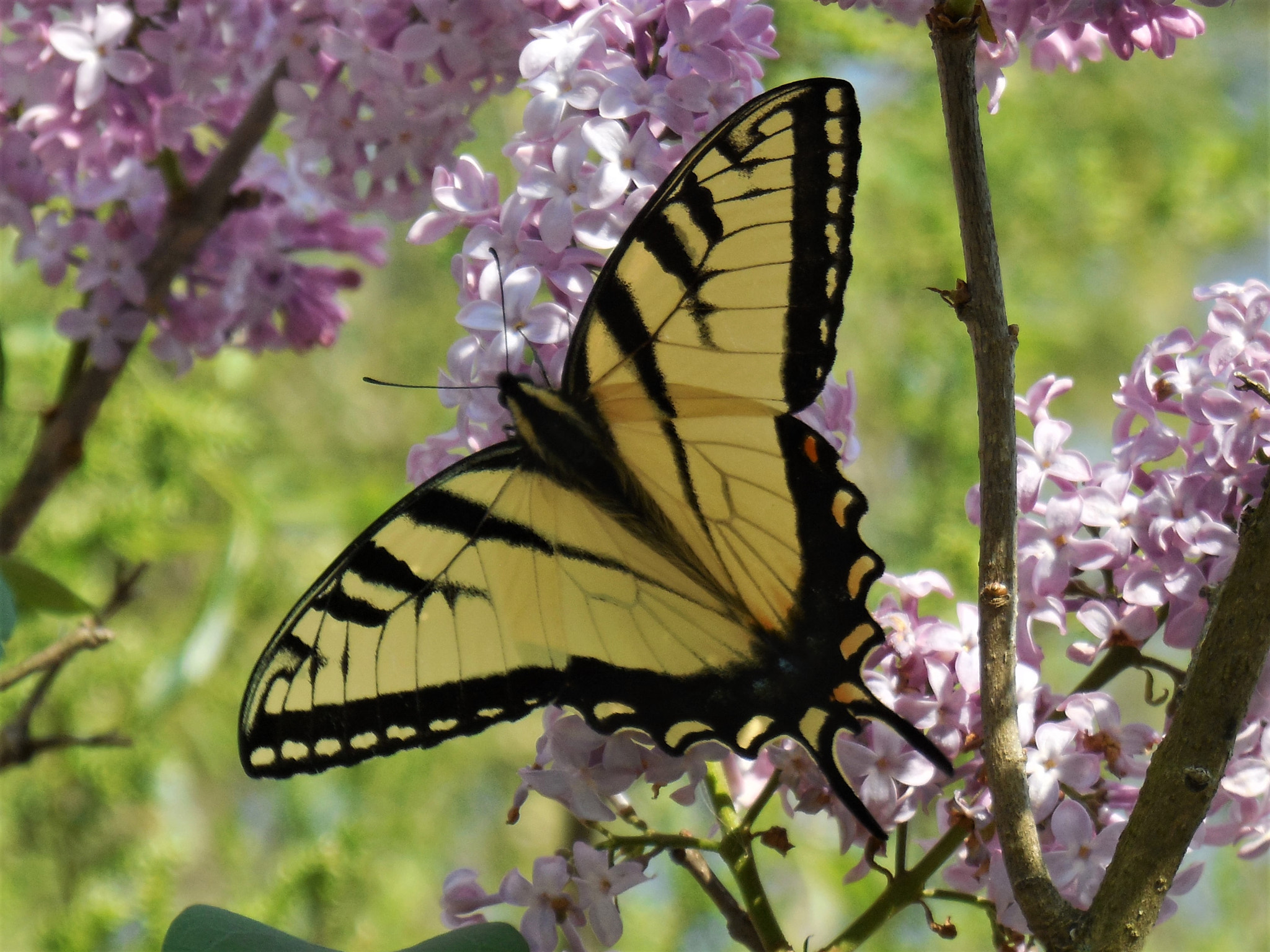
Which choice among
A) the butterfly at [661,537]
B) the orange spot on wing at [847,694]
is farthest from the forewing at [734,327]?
the orange spot on wing at [847,694]

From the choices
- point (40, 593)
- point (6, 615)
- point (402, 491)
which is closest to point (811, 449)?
point (6, 615)

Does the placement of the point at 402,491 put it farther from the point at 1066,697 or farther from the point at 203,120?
the point at 1066,697

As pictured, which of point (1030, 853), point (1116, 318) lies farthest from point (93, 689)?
point (1116, 318)

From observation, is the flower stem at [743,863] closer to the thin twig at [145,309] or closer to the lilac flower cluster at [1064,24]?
the lilac flower cluster at [1064,24]

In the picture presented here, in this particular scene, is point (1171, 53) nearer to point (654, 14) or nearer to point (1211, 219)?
point (654, 14)

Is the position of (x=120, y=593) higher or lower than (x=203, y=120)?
lower

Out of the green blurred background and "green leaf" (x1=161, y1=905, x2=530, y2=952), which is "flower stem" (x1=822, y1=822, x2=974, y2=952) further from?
the green blurred background
